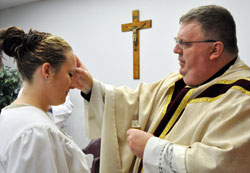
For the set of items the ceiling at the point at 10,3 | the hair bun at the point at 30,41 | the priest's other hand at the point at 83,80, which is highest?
the ceiling at the point at 10,3

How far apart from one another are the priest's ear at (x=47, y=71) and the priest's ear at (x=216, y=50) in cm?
104

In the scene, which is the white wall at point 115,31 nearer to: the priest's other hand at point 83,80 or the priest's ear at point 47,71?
the priest's other hand at point 83,80

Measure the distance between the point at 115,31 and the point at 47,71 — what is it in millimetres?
3398

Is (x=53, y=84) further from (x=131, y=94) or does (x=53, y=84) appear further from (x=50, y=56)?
(x=131, y=94)

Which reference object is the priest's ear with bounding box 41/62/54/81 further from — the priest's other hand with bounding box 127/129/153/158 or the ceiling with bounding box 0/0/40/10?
the ceiling with bounding box 0/0/40/10

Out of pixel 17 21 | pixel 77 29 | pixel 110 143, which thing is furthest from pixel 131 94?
pixel 17 21

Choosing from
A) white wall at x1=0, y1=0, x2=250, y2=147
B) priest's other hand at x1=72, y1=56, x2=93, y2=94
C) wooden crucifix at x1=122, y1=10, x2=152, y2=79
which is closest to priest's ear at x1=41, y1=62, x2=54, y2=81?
priest's other hand at x1=72, y1=56, x2=93, y2=94

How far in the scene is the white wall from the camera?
404 cm

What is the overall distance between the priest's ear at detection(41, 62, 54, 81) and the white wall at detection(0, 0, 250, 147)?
288cm

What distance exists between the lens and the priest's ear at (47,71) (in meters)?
1.42

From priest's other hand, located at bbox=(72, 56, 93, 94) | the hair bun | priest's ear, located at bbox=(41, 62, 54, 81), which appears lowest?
priest's other hand, located at bbox=(72, 56, 93, 94)

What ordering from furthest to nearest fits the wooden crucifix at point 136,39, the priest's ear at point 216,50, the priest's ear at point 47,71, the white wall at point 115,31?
the wooden crucifix at point 136,39, the white wall at point 115,31, the priest's ear at point 216,50, the priest's ear at point 47,71

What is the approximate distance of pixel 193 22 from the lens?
5.69ft

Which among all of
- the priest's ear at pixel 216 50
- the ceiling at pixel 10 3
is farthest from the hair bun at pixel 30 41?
the ceiling at pixel 10 3
